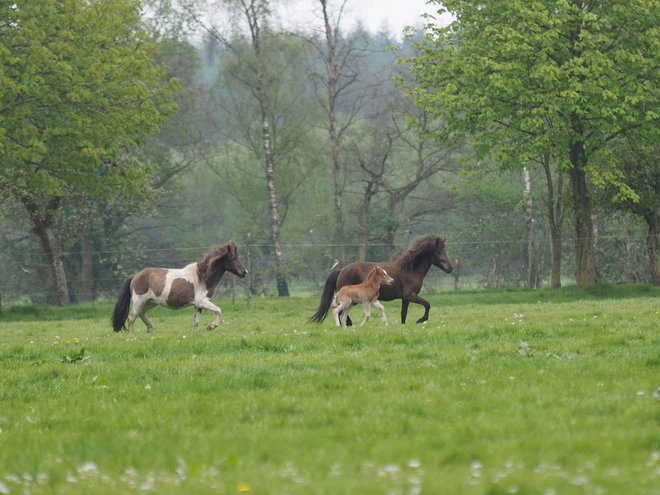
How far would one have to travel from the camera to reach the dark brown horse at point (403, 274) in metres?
19.0

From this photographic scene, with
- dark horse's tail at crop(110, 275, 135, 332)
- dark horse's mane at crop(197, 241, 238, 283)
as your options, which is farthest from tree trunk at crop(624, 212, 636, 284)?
dark horse's tail at crop(110, 275, 135, 332)

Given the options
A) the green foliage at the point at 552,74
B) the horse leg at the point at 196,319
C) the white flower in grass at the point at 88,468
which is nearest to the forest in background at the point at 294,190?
the green foliage at the point at 552,74

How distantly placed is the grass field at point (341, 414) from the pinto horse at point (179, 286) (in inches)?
197

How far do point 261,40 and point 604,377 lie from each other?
40.6m

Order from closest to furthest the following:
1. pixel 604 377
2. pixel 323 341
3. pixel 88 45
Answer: pixel 604 377, pixel 323 341, pixel 88 45

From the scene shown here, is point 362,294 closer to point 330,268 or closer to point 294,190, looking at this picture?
point 330,268

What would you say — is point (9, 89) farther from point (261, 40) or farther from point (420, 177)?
point (420, 177)

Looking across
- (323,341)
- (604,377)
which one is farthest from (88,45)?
(604,377)

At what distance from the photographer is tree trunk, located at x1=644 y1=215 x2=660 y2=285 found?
35062 mm

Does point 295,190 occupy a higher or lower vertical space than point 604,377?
higher

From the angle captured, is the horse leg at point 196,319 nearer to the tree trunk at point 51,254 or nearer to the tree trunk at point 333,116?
the tree trunk at point 51,254

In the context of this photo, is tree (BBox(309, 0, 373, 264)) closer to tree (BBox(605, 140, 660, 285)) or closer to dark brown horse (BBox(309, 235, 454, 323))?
tree (BBox(605, 140, 660, 285))

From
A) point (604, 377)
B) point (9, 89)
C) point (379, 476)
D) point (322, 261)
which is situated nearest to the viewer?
point (379, 476)

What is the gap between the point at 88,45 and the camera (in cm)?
2958
